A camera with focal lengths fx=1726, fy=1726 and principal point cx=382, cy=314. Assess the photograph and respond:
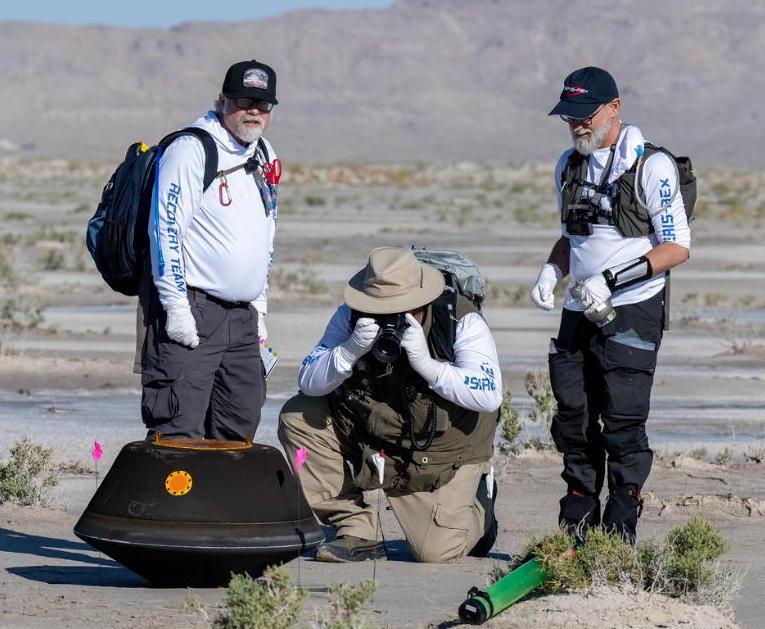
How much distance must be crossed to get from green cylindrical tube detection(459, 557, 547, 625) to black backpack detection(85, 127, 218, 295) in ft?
6.79

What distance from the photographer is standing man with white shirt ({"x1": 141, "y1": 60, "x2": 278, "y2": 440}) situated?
700 cm

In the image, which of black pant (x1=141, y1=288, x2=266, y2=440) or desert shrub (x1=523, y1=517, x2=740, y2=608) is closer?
desert shrub (x1=523, y1=517, x2=740, y2=608)

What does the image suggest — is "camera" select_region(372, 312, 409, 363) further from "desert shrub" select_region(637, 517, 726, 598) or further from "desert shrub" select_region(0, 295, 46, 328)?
"desert shrub" select_region(0, 295, 46, 328)

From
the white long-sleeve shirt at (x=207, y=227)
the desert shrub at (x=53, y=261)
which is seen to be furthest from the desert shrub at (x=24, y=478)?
the desert shrub at (x=53, y=261)

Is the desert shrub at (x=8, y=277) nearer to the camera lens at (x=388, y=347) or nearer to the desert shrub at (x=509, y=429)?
the desert shrub at (x=509, y=429)

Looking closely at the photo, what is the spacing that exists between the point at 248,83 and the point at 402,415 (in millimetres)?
1596

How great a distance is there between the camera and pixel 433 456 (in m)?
7.66

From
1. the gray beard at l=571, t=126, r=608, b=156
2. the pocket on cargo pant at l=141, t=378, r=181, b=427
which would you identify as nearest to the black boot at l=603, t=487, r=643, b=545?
the gray beard at l=571, t=126, r=608, b=156

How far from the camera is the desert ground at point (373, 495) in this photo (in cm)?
652

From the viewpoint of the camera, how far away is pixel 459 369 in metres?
7.40

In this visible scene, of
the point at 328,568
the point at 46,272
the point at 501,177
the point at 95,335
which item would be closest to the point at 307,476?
the point at 328,568

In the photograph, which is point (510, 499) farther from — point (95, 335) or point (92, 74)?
point (92, 74)

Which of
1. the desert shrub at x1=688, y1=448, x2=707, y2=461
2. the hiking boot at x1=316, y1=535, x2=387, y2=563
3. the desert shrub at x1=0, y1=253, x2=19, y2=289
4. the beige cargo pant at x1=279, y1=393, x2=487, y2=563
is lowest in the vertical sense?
the desert shrub at x1=0, y1=253, x2=19, y2=289

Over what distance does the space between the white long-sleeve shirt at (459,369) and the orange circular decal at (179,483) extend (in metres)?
1.12
